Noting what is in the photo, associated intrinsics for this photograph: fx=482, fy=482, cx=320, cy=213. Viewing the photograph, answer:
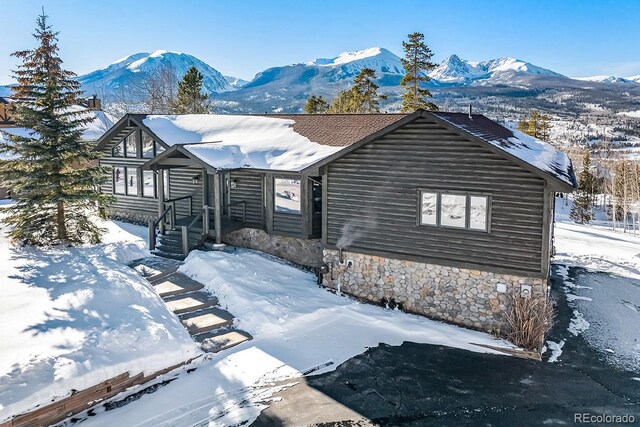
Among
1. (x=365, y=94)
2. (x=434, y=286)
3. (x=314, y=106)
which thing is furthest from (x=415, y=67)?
(x=434, y=286)

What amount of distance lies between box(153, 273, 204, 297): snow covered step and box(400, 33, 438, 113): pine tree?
1022 inches

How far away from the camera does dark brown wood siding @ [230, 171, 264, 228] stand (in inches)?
647

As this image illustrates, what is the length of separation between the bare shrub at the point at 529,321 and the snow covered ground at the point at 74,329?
7174 mm

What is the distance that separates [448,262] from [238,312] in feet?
17.8

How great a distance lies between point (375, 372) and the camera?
9703mm

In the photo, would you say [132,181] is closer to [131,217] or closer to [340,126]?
[131,217]

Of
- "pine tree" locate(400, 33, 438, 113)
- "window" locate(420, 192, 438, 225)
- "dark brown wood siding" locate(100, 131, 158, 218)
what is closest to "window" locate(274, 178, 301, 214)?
"window" locate(420, 192, 438, 225)

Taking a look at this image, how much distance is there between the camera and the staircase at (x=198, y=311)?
10547 millimetres

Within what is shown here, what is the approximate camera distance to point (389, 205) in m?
13.0

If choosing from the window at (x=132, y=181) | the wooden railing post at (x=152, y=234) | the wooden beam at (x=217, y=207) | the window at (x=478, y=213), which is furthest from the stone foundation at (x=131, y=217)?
the window at (x=478, y=213)

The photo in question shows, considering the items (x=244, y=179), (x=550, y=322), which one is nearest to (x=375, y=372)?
(x=550, y=322)

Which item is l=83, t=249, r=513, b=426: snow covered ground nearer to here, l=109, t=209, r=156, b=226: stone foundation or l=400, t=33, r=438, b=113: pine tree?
l=109, t=209, r=156, b=226: stone foundation

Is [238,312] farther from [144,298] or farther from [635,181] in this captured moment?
[635,181]

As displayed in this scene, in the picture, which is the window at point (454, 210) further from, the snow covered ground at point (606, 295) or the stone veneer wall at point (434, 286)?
the snow covered ground at point (606, 295)
